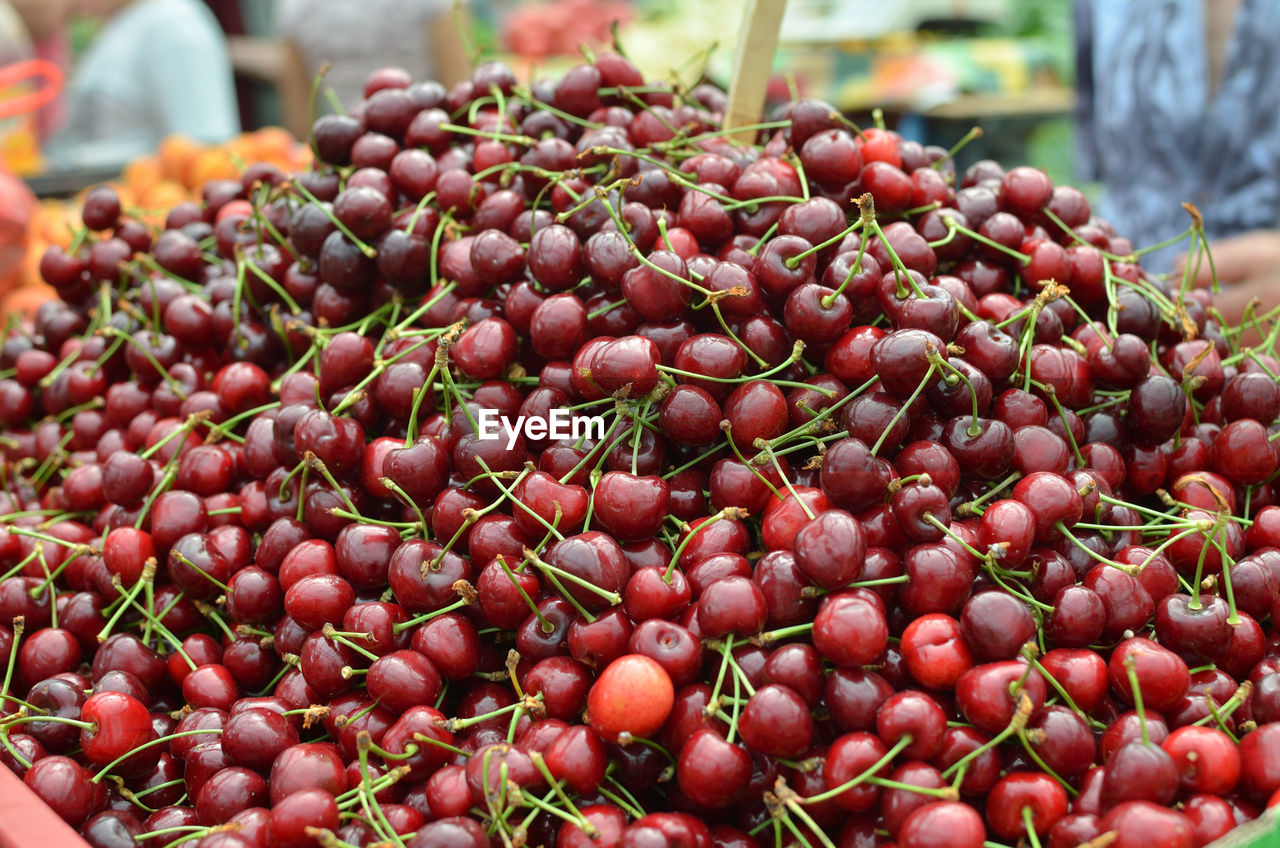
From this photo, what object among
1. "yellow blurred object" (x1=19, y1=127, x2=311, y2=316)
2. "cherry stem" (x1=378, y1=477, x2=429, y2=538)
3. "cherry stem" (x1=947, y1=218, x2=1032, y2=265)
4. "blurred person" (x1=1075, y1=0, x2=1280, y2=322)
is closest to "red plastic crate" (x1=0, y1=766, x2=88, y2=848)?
"cherry stem" (x1=378, y1=477, x2=429, y2=538)

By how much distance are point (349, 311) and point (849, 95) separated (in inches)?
203

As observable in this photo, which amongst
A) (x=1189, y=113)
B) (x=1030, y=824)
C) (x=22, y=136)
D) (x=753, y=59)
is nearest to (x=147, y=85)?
(x=22, y=136)

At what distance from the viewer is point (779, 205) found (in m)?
1.38

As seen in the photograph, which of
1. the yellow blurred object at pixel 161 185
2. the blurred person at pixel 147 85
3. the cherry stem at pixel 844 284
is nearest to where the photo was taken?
the cherry stem at pixel 844 284

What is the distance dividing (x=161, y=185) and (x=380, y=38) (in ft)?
8.31

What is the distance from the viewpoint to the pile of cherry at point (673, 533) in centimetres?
98

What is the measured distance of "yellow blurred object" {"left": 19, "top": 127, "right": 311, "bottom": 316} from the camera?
8.98 ft

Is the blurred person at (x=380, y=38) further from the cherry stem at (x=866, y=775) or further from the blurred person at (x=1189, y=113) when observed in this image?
the cherry stem at (x=866, y=775)

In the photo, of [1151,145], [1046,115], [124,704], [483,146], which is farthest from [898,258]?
[1046,115]

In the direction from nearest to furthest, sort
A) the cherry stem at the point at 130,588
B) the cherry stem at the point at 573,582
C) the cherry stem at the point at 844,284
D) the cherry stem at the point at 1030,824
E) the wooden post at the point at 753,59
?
the cherry stem at the point at 1030,824 < the cherry stem at the point at 573,582 < the cherry stem at the point at 844,284 < the cherry stem at the point at 130,588 < the wooden post at the point at 753,59

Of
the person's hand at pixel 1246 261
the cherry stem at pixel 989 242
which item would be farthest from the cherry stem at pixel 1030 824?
the person's hand at pixel 1246 261

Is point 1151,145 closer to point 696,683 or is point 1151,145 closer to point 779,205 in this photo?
→ point 779,205

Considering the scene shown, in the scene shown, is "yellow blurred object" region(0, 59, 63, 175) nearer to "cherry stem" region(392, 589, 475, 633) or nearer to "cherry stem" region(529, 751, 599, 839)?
"cherry stem" region(392, 589, 475, 633)

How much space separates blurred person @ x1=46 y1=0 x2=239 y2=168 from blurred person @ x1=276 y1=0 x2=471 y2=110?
1.82 ft
